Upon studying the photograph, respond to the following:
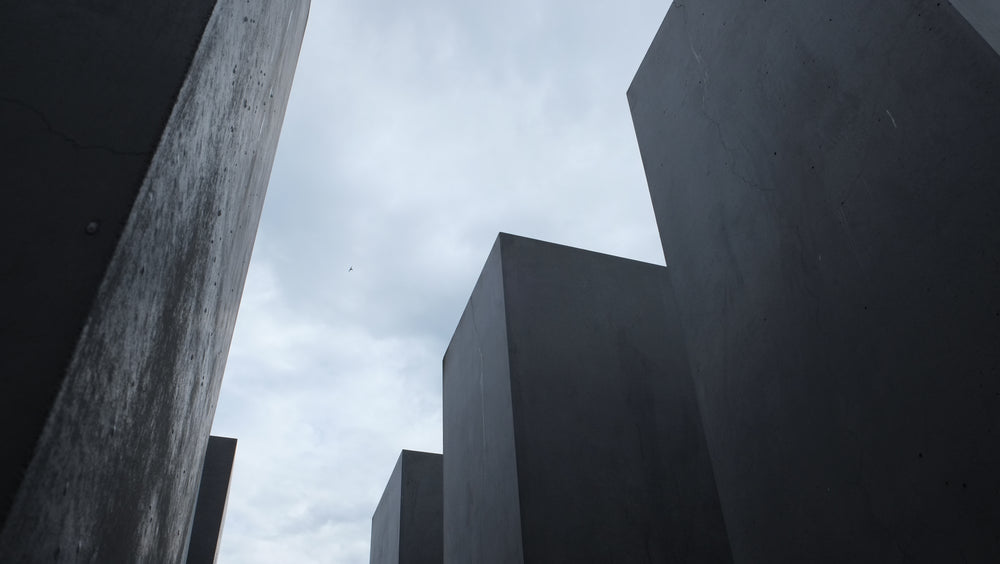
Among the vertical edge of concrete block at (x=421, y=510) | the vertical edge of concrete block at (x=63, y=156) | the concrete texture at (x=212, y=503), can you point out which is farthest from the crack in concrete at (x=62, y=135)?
the vertical edge of concrete block at (x=421, y=510)

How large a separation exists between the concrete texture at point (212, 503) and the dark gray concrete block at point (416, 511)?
2243 millimetres

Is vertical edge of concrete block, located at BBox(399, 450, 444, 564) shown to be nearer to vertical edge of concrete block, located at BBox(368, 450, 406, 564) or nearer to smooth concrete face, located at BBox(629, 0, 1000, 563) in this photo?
vertical edge of concrete block, located at BBox(368, 450, 406, 564)

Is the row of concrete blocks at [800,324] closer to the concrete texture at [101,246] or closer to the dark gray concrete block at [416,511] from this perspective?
the concrete texture at [101,246]

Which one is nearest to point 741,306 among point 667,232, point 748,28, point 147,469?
point 667,232

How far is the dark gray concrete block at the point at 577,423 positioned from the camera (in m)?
4.11

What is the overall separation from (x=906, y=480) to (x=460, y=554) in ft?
13.3

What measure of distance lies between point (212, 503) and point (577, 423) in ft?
19.9

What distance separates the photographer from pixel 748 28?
116 inches

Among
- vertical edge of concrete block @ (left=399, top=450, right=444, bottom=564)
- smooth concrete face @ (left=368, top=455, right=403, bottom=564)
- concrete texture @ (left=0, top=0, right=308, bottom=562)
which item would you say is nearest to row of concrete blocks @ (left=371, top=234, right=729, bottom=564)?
concrete texture @ (left=0, top=0, right=308, bottom=562)

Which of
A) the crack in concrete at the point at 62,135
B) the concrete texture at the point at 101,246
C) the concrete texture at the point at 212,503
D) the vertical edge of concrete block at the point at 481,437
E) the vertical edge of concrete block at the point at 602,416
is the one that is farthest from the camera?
the concrete texture at the point at 212,503

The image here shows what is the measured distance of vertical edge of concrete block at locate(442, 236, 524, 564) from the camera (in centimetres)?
433

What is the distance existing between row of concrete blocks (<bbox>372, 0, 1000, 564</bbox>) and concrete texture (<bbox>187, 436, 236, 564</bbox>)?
4.93 metres

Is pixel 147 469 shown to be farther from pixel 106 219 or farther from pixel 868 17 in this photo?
pixel 868 17

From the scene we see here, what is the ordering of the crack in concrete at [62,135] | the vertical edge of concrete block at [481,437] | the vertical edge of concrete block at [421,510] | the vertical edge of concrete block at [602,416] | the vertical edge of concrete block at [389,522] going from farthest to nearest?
the vertical edge of concrete block at [389,522] → the vertical edge of concrete block at [421,510] → the vertical edge of concrete block at [481,437] → the vertical edge of concrete block at [602,416] → the crack in concrete at [62,135]
